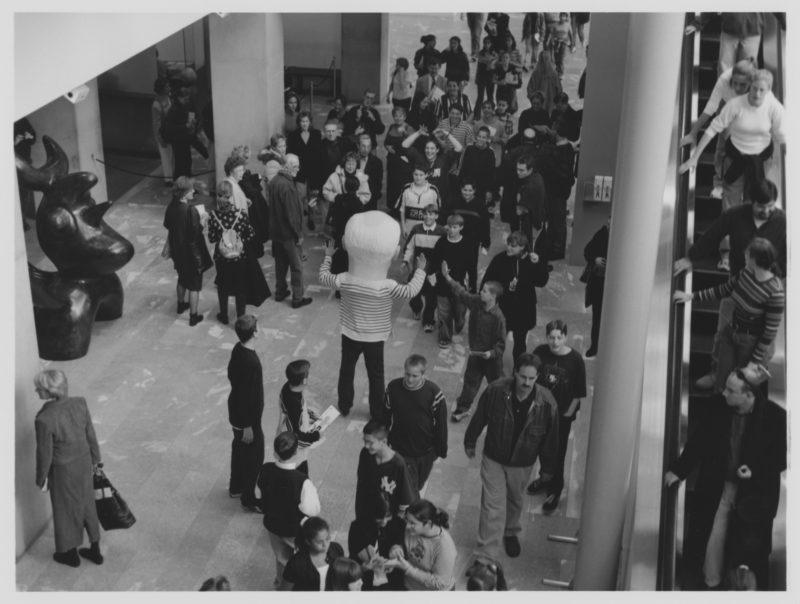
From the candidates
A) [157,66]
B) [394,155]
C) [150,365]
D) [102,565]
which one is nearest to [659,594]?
[102,565]

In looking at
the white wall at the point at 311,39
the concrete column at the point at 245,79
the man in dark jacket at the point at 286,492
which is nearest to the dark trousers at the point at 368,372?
the man in dark jacket at the point at 286,492

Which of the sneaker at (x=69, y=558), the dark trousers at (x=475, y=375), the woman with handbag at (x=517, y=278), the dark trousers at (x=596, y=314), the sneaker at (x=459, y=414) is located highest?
the woman with handbag at (x=517, y=278)

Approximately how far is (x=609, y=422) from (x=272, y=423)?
3647mm

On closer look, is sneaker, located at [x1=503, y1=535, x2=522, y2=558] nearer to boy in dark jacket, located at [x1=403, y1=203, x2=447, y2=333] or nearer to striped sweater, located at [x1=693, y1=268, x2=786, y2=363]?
striped sweater, located at [x1=693, y1=268, x2=786, y2=363]

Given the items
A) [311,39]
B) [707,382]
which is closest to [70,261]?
[707,382]

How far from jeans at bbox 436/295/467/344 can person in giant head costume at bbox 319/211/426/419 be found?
147cm

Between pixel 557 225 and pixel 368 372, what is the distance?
445 centimetres

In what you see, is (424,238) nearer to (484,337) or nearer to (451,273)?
(451,273)

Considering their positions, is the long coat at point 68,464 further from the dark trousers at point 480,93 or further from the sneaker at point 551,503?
the dark trousers at point 480,93

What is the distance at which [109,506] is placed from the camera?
28.4ft

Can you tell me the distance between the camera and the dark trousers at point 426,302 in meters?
11.6

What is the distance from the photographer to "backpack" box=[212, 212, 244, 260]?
11.2 metres

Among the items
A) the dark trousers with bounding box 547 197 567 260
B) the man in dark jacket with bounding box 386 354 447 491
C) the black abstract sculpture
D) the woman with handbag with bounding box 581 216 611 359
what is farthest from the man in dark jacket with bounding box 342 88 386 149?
the man in dark jacket with bounding box 386 354 447 491

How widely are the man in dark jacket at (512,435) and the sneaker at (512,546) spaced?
0.17 metres
